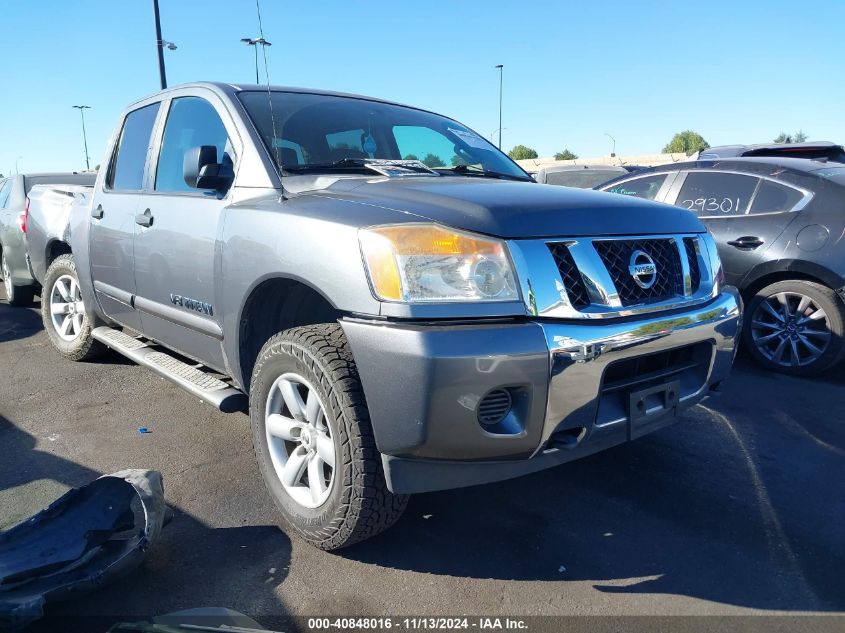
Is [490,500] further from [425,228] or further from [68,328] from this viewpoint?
[68,328]

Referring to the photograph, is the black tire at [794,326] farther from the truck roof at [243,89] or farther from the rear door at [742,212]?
the truck roof at [243,89]

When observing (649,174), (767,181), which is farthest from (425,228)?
(649,174)

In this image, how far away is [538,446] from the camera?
2080 mm

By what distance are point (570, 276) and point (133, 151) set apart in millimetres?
3129

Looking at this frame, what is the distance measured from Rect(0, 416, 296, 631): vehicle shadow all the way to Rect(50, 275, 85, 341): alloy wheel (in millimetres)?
2296

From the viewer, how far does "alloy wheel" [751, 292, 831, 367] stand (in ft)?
15.1

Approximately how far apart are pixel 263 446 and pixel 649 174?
4.70 m

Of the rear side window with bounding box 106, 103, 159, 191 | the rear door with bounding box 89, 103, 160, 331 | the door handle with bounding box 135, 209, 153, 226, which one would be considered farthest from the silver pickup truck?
the rear side window with bounding box 106, 103, 159, 191

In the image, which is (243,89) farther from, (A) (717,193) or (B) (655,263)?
(A) (717,193)

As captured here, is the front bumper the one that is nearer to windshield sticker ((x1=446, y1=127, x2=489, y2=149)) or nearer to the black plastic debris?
the black plastic debris

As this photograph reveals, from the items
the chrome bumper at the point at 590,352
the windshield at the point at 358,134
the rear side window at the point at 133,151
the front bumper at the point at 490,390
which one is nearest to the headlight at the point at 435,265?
the front bumper at the point at 490,390

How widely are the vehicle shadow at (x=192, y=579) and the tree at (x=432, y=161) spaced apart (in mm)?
1954

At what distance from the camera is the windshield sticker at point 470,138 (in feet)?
12.4

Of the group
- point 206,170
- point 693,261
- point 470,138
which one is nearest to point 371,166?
point 206,170
